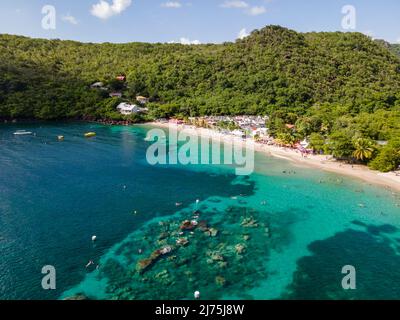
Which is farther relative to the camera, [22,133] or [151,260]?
[22,133]

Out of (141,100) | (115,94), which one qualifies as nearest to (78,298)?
(141,100)

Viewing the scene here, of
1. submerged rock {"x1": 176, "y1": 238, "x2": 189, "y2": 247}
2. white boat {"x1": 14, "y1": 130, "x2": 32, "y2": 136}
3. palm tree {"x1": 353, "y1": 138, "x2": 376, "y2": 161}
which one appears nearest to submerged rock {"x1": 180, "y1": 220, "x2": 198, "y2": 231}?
submerged rock {"x1": 176, "y1": 238, "x2": 189, "y2": 247}

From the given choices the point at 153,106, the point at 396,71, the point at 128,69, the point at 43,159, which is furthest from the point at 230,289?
the point at 396,71

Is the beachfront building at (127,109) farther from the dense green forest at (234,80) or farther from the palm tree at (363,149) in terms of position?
the palm tree at (363,149)

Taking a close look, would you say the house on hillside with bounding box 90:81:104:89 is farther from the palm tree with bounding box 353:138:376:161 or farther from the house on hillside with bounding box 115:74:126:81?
the palm tree with bounding box 353:138:376:161

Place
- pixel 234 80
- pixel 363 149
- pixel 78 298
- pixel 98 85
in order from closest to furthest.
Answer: pixel 78 298
pixel 363 149
pixel 98 85
pixel 234 80

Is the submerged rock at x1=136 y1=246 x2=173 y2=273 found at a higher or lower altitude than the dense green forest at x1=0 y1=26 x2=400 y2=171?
lower

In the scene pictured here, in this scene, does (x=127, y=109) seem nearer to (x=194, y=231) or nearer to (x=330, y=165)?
(x=330, y=165)
